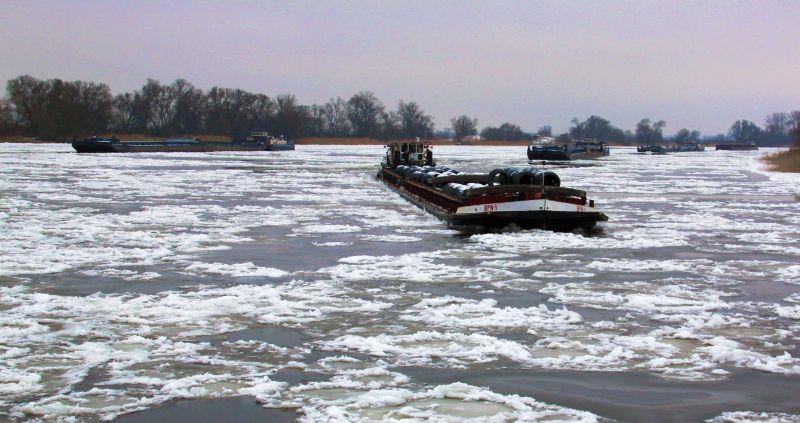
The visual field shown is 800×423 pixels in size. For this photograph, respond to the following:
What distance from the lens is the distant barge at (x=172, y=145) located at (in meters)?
87.8

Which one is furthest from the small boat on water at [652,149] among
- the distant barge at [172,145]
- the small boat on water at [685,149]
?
the distant barge at [172,145]

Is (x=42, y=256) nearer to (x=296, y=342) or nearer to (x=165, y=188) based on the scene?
(x=296, y=342)

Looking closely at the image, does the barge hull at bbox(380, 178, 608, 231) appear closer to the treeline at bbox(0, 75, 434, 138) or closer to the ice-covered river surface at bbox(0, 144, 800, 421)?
the ice-covered river surface at bbox(0, 144, 800, 421)

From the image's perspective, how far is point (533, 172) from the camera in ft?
68.5

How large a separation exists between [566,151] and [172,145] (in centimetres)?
4662

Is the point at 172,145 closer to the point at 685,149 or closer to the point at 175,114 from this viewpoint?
the point at 175,114

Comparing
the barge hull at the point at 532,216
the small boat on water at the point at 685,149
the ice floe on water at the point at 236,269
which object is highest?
the barge hull at the point at 532,216

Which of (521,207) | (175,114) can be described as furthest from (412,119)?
(521,207)

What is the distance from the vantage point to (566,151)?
3371 inches

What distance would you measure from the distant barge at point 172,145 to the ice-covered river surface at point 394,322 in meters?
73.4

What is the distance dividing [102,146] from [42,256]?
79.8 meters

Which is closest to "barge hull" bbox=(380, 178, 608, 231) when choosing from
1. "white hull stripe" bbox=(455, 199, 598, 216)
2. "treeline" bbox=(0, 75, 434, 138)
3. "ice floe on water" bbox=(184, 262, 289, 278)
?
"white hull stripe" bbox=(455, 199, 598, 216)

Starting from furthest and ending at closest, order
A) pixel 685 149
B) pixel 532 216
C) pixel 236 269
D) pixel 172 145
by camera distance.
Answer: pixel 685 149 < pixel 172 145 < pixel 532 216 < pixel 236 269

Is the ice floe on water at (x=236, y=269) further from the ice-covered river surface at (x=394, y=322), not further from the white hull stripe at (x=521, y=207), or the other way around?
the white hull stripe at (x=521, y=207)
